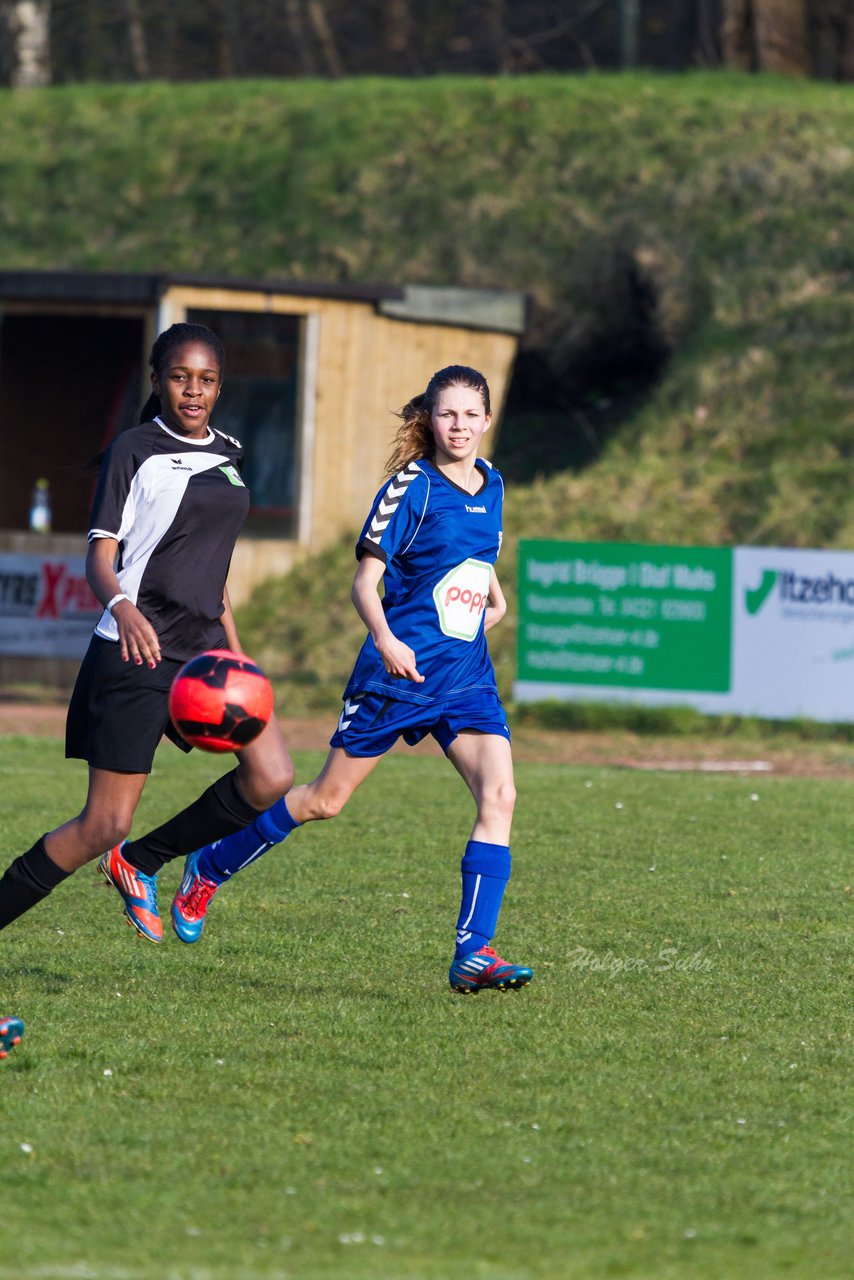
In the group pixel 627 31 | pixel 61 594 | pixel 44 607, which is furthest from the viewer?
pixel 627 31

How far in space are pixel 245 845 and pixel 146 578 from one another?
1.12 m

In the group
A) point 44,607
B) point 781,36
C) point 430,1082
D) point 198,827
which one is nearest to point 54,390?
point 44,607

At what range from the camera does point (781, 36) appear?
29750 mm

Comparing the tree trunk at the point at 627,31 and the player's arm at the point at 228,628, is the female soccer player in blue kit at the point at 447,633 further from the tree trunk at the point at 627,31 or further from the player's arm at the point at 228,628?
the tree trunk at the point at 627,31

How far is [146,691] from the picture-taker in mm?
5902

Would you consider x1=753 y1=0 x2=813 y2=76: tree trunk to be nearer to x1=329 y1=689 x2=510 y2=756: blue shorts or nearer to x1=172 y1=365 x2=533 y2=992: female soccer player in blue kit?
x1=172 y1=365 x2=533 y2=992: female soccer player in blue kit

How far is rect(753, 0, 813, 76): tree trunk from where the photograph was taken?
29530mm

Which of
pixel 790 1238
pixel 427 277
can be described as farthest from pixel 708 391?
pixel 790 1238

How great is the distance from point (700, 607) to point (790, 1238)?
1218 cm

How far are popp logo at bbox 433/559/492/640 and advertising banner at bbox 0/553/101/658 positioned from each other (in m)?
12.9

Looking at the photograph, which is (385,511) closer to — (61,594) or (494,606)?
(494,606)

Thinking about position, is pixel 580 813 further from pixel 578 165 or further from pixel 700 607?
pixel 578 165

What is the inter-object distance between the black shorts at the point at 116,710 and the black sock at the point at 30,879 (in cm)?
35

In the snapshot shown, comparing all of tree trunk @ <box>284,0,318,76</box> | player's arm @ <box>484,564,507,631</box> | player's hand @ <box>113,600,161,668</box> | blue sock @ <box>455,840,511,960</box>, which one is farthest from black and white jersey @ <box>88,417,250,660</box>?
tree trunk @ <box>284,0,318,76</box>
